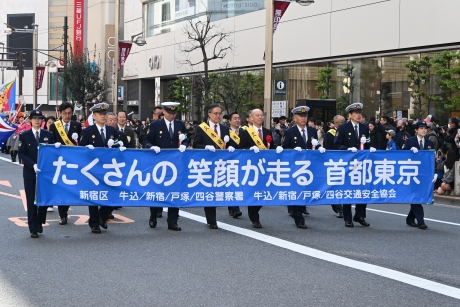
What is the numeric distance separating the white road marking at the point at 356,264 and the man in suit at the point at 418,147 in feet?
9.33

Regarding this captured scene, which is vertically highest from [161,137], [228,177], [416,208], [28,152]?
[161,137]

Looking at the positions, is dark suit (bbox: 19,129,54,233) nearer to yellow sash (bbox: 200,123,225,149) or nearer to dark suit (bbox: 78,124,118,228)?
dark suit (bbox: 78,124,118,228)

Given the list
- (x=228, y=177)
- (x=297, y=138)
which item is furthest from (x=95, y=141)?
(x=297, y=138)

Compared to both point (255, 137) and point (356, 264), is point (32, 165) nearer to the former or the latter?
point (255, 137)

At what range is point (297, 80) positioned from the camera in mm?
32438

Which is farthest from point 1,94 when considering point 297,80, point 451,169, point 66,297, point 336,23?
point 66,297

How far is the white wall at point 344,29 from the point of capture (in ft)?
80.5

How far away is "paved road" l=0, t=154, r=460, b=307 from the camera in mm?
6965

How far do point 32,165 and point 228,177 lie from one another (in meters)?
3.00

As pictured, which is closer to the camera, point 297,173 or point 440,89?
point 297,173

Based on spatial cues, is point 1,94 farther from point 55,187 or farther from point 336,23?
point 55,187

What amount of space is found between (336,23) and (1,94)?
52.2 ft

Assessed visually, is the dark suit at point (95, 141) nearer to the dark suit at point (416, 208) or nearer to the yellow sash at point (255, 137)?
the yellow sash at point (255, 137)

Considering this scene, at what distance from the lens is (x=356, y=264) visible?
8648mm
